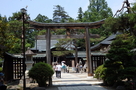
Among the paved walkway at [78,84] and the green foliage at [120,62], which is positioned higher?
the green foliage at [120,62]

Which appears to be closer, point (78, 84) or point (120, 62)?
point (120, 62)

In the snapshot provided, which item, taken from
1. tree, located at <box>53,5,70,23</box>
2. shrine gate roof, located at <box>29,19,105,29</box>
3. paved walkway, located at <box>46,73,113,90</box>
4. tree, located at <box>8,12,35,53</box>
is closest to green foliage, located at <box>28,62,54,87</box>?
paved walkway, located at <box>46,73,113,90</box>

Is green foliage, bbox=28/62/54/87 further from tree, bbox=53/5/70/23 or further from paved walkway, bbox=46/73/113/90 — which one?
tree, bbox=53/5/70/23

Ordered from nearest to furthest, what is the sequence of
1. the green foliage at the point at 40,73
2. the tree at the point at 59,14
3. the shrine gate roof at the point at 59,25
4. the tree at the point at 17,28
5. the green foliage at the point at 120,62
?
the green foliage at the point at 120,62 < the green foliage at the point at 40,73 < the tree at the point at 17,28 < the shrine gate roof at the point at 59,25 < the tree at the point at 59,14

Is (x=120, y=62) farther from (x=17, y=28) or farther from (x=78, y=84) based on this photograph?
(x=17, y=28)

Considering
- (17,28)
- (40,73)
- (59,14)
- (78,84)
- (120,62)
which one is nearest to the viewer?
(120,62)

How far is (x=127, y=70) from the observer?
10336 mm

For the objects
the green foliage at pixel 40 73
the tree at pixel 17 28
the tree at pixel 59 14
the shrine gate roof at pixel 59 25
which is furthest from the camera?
the tree at pixel 59 14

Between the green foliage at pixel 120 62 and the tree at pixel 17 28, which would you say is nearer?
the green foliage at pixel 120 62

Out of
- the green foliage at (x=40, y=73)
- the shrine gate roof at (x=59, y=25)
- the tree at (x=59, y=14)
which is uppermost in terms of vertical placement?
the tree at (x=59, y=14)

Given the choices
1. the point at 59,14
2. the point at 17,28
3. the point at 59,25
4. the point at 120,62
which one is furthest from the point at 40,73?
the point at 59,14

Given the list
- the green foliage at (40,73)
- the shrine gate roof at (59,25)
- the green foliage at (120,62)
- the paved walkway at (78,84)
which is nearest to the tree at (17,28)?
the shrine gate roof at (59,25)

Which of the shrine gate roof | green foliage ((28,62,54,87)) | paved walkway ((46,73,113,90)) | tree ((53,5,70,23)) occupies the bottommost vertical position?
paved walkway ((46,73,113,90))

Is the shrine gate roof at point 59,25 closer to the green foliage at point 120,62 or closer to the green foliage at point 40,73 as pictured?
the green foliage at point 40,73
